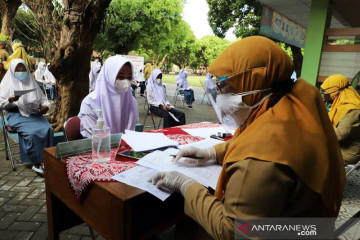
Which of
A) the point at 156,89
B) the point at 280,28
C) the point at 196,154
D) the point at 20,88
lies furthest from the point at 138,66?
the point at 196,154

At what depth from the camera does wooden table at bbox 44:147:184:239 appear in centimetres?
107

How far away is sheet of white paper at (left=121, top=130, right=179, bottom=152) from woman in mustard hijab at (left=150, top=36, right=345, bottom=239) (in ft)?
Answer: 1.68

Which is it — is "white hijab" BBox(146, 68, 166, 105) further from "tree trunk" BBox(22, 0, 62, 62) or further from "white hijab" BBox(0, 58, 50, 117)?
"white hijab" BBox(0, 58, 50, 117)

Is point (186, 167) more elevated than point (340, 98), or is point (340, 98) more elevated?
point (340, 98)

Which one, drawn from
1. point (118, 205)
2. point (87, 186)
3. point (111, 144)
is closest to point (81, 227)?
point (111, 144)

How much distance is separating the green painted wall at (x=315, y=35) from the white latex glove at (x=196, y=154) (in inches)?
185

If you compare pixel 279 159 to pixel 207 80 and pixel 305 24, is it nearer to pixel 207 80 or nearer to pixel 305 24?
pixel 207 80

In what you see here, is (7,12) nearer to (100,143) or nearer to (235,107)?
(100,143)

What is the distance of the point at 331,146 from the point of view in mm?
984

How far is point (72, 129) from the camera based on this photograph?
2.43 meters

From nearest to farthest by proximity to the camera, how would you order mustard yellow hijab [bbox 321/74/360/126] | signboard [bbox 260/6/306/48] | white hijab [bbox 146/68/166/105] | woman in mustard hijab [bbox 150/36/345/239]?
woman in mustard hijab [bbox 150/36/345/239]
mustard yellow hijab [bbox 321/74/360/126]
white hijab [bbox 146/68/166/105]
signboard [bbox 260/6/306/48]

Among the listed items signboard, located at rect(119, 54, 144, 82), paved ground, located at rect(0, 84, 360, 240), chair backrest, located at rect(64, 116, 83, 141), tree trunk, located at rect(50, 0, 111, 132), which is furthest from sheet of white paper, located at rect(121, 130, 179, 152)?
signboard, located at rect(119, 54, 144, 82)

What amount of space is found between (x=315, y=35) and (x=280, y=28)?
1727 millimetres

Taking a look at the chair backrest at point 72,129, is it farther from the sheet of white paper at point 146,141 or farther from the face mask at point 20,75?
the face mask at point 20,75
